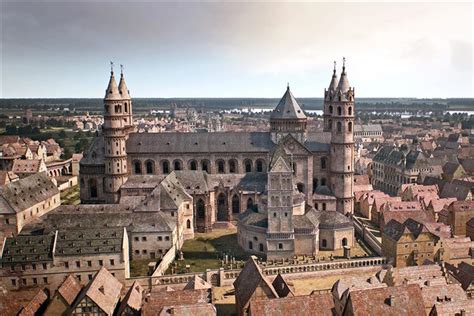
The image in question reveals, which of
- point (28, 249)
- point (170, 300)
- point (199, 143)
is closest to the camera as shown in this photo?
point (170, 300)

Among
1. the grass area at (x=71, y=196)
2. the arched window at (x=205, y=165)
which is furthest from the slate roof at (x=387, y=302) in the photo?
the grass area at (x=71, y=196)

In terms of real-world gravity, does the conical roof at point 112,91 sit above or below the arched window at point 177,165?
above

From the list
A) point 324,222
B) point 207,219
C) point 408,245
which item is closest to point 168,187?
point 207,219

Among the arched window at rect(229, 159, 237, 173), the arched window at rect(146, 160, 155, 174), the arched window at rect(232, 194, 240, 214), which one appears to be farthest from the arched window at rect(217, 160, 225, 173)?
the arched window at rect(146, 160, 155, 174)

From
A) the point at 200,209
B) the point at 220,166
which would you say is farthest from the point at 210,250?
the point at 220,166

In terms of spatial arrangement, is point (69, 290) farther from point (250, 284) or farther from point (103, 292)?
point (250, 284)

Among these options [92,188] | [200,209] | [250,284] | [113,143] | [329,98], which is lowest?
[250,284]

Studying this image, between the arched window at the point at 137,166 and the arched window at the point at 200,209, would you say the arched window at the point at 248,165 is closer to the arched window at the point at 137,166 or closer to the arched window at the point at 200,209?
the arched window at the point at 200,209
